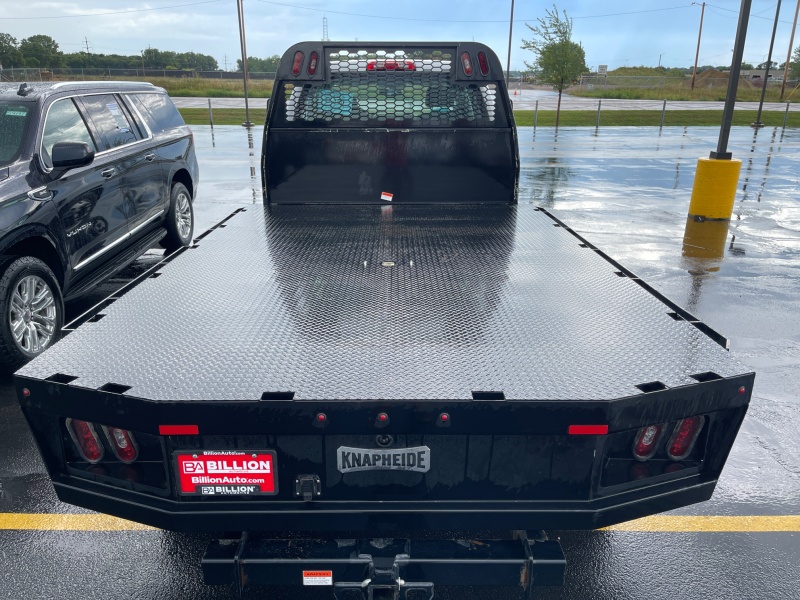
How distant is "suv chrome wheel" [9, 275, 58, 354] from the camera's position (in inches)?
181

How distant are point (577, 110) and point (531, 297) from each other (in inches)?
1453

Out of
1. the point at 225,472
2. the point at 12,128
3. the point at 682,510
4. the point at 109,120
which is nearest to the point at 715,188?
the point at 682,510

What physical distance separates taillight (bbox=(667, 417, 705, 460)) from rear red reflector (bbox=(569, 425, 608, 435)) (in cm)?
41

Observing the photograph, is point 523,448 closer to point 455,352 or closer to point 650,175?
point 455,352

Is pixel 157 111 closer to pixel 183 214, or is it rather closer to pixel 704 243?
pixel 183 214

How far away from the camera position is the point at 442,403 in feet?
6.79

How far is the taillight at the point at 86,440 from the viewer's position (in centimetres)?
232

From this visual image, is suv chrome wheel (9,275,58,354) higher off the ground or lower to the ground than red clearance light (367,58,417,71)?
lower

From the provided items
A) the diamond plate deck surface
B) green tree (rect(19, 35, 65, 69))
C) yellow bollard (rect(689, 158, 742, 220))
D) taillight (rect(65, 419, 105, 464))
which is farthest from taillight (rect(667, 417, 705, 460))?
green tree (rect(19, 35, 65, 69))

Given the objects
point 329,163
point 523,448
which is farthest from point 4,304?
A: point 523,448

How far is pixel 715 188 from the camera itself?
10.2 metres

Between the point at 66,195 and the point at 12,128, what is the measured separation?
2.24 ft

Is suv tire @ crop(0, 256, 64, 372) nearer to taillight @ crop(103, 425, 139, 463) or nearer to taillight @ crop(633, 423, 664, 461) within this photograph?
taillight @ crop(103, 425, 139, 463)

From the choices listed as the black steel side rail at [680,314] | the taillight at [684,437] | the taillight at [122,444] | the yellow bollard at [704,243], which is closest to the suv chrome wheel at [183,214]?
the black steel side rail at [680,314]
